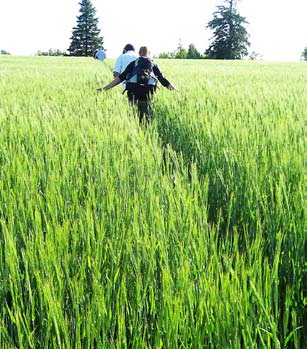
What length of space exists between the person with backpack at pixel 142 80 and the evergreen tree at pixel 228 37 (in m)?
52.9

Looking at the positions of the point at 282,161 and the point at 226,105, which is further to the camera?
the point at 226,105

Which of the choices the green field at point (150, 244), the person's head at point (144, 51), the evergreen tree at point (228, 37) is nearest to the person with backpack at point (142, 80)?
the person's head at point (144, 51)

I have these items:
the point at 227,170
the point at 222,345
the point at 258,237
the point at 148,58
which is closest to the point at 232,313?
the point at 222,345

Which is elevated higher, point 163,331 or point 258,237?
point 258,237

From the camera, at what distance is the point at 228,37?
187 feet

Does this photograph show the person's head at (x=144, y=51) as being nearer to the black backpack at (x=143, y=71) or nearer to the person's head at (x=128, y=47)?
the black backpack at (x=143, y=71)

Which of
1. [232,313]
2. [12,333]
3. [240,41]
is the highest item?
[240,41]

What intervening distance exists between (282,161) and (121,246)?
3.21 feet

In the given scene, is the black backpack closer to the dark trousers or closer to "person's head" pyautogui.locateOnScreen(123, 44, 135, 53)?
the dark trousers

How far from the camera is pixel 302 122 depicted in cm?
277

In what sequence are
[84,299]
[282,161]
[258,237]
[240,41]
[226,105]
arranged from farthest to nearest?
[240,41] < [226,105] < [282,161] < [258,237] < [84,299]

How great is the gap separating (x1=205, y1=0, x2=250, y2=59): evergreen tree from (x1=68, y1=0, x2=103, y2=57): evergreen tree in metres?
14.3

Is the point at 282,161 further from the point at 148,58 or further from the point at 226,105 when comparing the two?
the point at 148,58

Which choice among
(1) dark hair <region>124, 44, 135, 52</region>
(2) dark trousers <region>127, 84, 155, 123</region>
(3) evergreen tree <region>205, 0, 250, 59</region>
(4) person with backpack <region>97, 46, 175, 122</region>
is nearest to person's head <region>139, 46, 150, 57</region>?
(4) person with backpack <region>97, 46, 175, 122</region>
